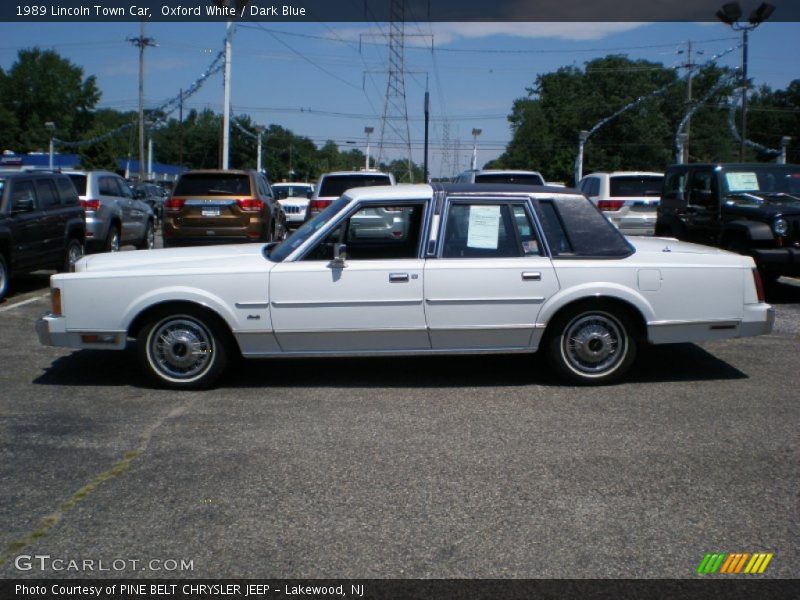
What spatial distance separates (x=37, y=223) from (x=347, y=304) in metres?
7.39

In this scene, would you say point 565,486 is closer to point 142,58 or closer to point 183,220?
point 183,220

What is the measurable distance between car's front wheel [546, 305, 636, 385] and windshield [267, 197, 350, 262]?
1.97 metres

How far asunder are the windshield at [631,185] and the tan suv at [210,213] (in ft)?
27.2

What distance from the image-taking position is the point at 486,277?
7012 millimetres

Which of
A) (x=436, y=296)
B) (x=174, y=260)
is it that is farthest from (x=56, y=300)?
(x=436, y=296)

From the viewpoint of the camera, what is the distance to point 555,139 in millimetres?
80812

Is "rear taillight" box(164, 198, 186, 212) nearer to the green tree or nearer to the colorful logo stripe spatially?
the colorful logo stripe

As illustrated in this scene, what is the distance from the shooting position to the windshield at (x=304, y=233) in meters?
7.17

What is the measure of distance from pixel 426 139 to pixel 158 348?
32.0 metres

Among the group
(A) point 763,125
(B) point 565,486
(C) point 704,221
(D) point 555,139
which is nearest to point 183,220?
(C) point 704,221

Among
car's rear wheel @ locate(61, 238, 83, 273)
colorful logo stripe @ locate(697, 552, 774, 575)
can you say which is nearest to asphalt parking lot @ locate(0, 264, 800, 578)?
colorful logo stripe @ locate(697, 552, 774, 575)

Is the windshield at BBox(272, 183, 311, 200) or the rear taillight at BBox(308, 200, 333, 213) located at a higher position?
the windshield at BBox(272, 183, 311, 200)

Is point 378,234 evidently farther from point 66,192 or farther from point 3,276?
point 66,192

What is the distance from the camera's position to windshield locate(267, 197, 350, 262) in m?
7.17
